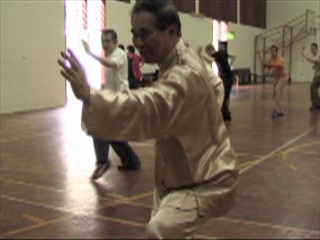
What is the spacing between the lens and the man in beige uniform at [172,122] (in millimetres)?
1879

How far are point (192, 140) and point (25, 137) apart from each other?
305 inches

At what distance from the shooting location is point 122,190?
5.52 metres

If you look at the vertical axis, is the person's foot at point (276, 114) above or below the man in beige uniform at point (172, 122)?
below

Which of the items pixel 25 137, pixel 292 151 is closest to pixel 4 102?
pixel 25 137

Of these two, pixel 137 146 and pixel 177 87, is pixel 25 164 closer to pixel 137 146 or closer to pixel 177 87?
pixel 137 146

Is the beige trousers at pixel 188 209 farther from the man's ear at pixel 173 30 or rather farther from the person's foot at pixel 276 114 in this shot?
the person's foot at pixel 276 114

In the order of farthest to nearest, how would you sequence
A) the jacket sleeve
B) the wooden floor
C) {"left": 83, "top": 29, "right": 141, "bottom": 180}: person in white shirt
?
{"left": 83, "top": 29, "right": 141, "bottom": 180}: person in white shirt, the wooden floor, the jacket sleeve

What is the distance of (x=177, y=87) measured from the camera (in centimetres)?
197

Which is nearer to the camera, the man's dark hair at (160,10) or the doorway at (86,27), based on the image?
the man's dark hair at (160,10)

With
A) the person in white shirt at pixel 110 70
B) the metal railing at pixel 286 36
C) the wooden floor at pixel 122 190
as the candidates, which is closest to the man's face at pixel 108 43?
the person in white shirt at pixel 110 70

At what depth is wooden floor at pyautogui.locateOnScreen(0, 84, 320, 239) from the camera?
4.23 metres

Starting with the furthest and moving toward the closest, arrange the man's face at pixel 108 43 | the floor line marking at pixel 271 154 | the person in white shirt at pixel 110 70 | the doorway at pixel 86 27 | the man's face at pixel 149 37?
the doorway at pixel 86 27
the floor line marking at pixel 271 154
the man's face at pixel 108 43
the person in white shirt at pixel 110 70
the man's face at pixel 149 37

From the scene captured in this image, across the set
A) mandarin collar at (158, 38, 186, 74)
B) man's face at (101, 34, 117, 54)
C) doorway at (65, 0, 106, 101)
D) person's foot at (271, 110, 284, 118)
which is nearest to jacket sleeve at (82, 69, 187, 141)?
mandarin collar at (158, 38, 186, 74)

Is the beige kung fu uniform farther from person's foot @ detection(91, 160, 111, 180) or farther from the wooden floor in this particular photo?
person's foot @ detection(91, 160, 111, 180)
